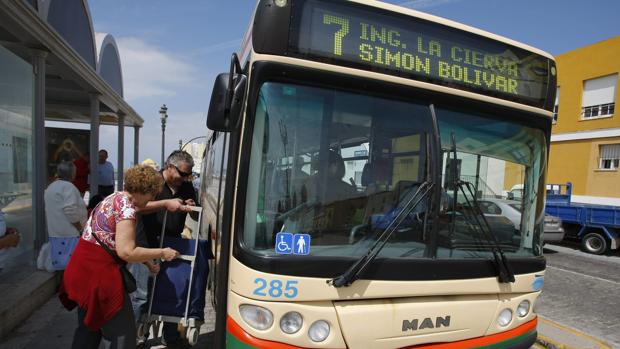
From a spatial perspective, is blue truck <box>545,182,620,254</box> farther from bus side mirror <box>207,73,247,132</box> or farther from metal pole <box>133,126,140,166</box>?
metal pole <box>133,126,140,166</box>

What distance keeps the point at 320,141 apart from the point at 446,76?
100 cm

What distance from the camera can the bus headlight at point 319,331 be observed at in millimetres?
2213

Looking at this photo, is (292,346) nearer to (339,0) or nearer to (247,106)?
(247,106)

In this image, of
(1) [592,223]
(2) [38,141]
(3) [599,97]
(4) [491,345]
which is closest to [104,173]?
(2) [38,141]

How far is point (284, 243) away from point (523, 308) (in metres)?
1.92

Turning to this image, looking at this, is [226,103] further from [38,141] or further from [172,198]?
[38,141]

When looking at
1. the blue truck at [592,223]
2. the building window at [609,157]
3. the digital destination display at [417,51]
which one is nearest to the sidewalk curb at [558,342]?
the digital destination display at [417,51]

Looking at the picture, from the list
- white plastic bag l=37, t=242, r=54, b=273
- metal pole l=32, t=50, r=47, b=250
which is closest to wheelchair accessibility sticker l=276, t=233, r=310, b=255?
white plastic bag l=37, t=242, r=54, b=273

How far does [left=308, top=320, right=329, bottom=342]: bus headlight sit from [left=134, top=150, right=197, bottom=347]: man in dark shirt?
157 cm

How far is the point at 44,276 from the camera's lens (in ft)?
16.2

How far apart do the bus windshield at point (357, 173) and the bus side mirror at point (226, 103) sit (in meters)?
0.13

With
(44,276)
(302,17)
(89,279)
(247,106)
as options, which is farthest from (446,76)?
(44,276)

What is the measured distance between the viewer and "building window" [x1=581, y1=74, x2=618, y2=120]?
19219 millimetres

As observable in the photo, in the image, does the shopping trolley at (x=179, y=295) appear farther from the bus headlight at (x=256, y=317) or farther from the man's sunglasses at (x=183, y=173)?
the bus headlight at (x=256, y=317)
